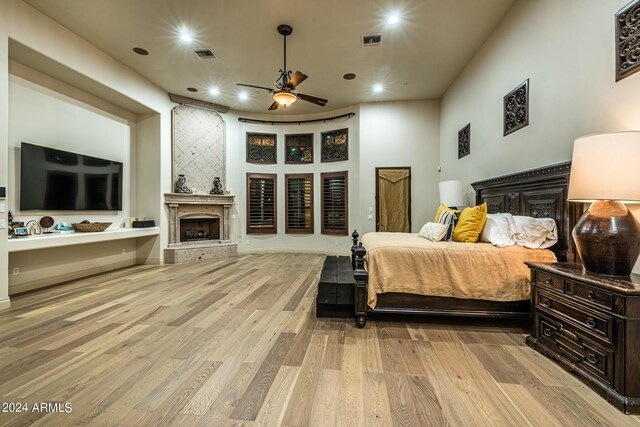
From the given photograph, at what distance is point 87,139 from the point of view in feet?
15.0

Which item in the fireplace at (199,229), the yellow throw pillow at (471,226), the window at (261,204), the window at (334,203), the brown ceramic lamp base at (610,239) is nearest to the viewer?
the brown ceramic lamp base at (610,239)

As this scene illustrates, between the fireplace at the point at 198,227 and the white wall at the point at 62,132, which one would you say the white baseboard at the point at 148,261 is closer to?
the fireplace at the point at 198,227

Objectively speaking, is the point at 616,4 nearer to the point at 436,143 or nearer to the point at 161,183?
the point at 436,143

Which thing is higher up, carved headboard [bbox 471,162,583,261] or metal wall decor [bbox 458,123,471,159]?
metal wall decor [bbox 458,123,471,159]

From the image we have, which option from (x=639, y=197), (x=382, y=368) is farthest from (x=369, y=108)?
(x=382, y=368)

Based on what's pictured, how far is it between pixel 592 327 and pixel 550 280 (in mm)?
430

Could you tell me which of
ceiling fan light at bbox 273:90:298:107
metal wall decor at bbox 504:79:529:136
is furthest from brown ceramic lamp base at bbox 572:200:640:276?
ceiling fan light at bbox 273:90:298:107

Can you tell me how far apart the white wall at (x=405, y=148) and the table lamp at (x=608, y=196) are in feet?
13.9

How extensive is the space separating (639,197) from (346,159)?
5468mm

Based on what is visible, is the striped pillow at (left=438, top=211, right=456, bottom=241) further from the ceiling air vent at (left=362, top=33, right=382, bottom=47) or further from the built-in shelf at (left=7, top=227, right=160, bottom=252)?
the built-in shelf at (left=7, top=227, right=160, bottom=252)

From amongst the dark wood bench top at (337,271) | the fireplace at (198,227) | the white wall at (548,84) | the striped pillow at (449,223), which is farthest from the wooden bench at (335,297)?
the fireplace at (198,227)

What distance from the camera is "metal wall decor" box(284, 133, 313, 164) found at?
7.21 metres

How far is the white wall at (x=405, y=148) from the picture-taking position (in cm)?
605

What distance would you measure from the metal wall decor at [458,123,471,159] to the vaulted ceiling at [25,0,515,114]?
1.16 m
